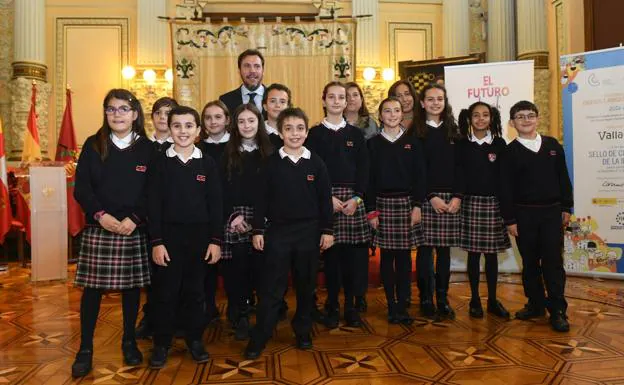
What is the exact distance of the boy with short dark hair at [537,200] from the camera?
8.39ft

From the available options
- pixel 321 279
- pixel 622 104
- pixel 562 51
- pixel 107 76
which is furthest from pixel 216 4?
pixel 622 104

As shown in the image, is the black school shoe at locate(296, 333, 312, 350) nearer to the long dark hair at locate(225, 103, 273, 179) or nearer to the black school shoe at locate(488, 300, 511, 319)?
the long dark hair at locate(225, 103, 273, 179)

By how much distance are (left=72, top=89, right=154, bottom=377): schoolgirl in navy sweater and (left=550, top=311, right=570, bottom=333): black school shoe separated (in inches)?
78.9

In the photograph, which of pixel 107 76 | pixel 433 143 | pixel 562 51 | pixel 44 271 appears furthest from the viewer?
pixel 107 76

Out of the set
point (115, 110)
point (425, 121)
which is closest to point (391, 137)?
point (425, 121)

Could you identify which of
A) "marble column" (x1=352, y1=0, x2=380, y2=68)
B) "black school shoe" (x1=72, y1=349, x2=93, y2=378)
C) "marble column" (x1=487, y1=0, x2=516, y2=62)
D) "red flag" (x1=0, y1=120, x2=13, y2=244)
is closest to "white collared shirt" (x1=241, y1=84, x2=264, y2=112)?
"black school shoe" (x1=72, y1=349, x2=93, y2=378)

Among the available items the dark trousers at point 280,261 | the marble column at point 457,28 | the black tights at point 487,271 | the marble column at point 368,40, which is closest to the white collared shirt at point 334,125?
the dark trousers at point 280,261

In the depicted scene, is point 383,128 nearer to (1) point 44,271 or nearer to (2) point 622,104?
(2) point 622,104

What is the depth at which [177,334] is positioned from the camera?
246 centimetres

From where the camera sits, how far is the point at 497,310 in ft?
9.13

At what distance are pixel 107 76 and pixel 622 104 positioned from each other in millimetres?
6540

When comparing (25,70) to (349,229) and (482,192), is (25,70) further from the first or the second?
(482,192)

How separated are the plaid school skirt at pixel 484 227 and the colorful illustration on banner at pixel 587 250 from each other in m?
1.55

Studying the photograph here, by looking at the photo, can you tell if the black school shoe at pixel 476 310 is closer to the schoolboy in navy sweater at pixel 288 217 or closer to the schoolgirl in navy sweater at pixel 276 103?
the schoolboy in navy sweater at pixel 288 217
